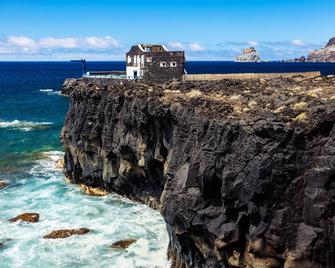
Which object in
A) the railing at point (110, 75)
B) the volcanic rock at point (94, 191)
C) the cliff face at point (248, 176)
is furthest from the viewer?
the railing at point (110, 75)

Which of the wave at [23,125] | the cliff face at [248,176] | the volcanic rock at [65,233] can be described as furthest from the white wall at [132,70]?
the volcanic rock at [65,233]

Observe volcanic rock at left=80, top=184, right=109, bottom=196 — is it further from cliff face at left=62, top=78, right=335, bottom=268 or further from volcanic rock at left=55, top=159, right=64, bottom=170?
cliff face at left=62, top=78, right=335, bottom=268

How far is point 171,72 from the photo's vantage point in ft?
232

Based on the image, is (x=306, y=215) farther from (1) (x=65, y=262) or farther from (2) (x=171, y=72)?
(2) (x=171, y=72)

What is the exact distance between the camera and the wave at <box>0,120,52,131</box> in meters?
102

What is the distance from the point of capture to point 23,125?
104938 mm

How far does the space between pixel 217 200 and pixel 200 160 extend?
2724 millimetres

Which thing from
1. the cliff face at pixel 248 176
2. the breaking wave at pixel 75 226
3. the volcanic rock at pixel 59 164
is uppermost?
the cliff face at pixel 248 176

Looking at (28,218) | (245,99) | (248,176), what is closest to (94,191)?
(28,218)

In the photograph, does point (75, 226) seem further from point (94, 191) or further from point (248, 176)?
point (248, 176)

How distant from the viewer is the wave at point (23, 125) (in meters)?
102

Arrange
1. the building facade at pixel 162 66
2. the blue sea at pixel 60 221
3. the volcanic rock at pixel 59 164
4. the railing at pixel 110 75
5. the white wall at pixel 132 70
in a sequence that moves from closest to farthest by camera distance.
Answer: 1. the blue sea at pixel 60 221
2. the building facade at pixel 162 66
3. the volcanic rock at pixel 59 164
4. the railing at pixel 110 75
5. the white wall at pixel 132 70

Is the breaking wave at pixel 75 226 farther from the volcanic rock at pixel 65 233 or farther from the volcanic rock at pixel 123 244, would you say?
the volcanic rock at pixel 65 233

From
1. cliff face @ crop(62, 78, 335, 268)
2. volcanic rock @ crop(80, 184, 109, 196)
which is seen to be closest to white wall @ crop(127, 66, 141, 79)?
volcanic rock @ crop(80, 184, 109, 196)
